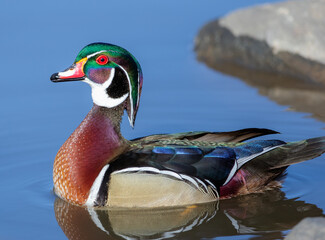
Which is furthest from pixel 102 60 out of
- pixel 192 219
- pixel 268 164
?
pixel 268 164

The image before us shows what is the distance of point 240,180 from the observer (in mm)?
6871

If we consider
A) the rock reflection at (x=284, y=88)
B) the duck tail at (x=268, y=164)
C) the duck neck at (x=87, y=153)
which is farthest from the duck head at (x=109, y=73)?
the rock reflection at (x=284, y=88)

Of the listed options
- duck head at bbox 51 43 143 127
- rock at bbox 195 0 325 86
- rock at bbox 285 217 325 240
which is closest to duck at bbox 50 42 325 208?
duck head at bbox 51 43 143 127

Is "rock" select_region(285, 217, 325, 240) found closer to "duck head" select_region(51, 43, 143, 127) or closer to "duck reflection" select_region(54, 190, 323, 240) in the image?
"duck reflection" select_region(54, 190, 323, 240)

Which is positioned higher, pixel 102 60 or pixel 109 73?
pixel 102 60

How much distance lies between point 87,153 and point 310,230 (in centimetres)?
236

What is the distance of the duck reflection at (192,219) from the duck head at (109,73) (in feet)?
3.10

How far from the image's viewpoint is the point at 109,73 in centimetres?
686

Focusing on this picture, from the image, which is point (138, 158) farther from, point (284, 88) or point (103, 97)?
point (284, 88)

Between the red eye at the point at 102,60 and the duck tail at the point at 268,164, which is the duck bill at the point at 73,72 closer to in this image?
the red eye at the point at 102,60

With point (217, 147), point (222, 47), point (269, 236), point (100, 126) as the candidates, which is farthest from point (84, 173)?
point (222, 47)

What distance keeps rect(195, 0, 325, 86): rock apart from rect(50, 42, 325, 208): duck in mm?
3470

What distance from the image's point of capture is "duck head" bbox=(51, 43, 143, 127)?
682cm

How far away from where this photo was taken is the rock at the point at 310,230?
5.17 metres
